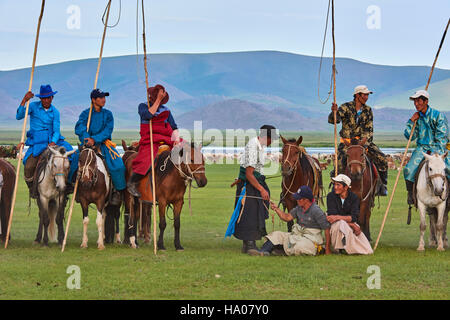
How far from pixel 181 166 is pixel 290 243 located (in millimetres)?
2232

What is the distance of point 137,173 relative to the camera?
1285cm

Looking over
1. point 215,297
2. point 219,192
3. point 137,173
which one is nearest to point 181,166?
point 137,173

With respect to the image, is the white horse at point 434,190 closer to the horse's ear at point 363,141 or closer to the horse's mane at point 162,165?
the horse's ear at point 363,141

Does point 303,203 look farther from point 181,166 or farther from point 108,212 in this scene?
point 108,212

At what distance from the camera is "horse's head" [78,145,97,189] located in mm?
12477

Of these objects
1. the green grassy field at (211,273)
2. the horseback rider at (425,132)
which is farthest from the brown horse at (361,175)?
the green grassy field at (211,273)

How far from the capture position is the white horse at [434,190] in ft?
40.3

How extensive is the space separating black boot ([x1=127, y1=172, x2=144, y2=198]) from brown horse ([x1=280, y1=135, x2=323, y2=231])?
8.24ft

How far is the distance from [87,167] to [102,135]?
823mm

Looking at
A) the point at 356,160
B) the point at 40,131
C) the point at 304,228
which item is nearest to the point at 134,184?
the point at 40,131

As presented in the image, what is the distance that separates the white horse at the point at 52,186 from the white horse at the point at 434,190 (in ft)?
19.9

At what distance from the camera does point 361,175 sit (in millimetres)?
12547

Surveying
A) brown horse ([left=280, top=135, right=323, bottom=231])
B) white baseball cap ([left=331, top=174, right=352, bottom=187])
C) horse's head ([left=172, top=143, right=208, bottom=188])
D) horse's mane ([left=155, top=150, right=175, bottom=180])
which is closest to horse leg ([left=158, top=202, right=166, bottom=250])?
horse's mane ([left=155, top=150, right=175, bottom=180])

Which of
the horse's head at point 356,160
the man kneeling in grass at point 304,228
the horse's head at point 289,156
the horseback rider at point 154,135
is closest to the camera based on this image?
the man kneeling in grass at point 304,228
